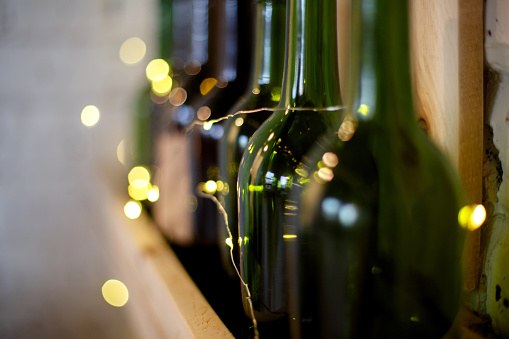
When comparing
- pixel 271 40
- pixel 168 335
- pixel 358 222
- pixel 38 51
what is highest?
pixel 38 51

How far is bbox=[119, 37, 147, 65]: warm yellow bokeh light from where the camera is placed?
1.57m

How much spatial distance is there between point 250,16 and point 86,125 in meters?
1.25

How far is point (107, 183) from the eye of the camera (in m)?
1.09

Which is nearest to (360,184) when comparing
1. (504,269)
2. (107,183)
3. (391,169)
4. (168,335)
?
(391,169)

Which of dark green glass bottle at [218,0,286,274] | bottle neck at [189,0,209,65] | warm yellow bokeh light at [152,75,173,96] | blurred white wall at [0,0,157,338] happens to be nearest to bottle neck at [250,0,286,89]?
dark green glass bottle at [218,0,286,274]

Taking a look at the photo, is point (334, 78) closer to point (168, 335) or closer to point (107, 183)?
point (168, 335)

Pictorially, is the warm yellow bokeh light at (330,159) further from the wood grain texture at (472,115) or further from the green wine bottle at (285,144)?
the wood grain texture at (472,115)

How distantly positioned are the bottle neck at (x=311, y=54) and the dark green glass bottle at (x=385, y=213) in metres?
0.06

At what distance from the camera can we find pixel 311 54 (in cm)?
27

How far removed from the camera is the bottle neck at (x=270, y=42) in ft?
1.18

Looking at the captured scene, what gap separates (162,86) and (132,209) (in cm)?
22

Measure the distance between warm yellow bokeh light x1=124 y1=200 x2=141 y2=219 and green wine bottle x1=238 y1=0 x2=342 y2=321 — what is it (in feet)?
1.73

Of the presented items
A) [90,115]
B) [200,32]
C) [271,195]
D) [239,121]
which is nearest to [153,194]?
[200,32]

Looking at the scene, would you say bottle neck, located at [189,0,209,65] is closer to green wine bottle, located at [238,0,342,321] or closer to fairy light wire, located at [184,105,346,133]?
fairy light wire, located at [184,105,346,133]
